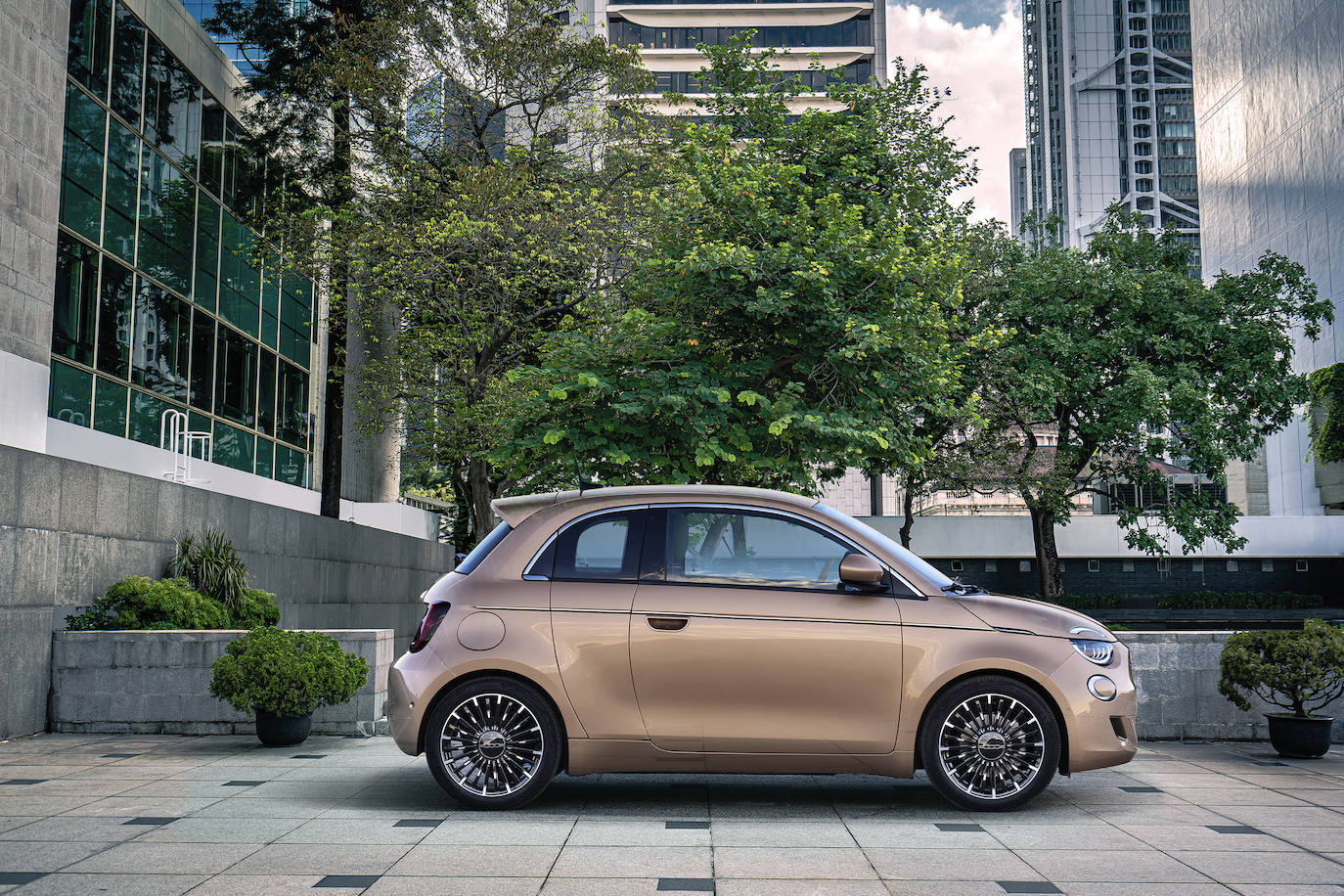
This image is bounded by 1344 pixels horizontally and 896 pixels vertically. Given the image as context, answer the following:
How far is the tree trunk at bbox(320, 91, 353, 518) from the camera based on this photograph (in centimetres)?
2402

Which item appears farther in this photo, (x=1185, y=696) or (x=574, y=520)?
(x=1185, y=696)

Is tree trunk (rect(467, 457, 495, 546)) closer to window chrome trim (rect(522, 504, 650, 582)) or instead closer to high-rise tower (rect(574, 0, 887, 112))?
window chrome trim (rect(522, 504, 650, 582))

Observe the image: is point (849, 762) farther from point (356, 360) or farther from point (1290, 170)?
point (1290, 170)

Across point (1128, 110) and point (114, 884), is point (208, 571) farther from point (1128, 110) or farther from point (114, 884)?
point (1128, 110)

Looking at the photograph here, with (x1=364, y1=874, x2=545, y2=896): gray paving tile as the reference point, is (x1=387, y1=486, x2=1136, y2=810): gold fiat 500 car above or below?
above

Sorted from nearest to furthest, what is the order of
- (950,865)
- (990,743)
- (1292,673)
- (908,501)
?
1. (950,865)
2. (990,743)
3. (1292,673)
4. (908,501)

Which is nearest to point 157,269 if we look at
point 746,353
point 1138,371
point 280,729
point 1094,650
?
point 746,353

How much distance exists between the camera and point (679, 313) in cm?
1567

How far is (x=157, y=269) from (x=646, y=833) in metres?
17.4

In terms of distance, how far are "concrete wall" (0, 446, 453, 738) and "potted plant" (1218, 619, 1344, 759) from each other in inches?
408

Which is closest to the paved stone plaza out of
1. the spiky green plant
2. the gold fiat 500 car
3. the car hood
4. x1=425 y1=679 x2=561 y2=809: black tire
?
x1=425 y1=679 x2=561 y2=809: black tire

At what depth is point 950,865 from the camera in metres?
5.40

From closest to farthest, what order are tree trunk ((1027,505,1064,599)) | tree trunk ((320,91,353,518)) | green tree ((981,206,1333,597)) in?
1. tree trunk ((320,91,353,518))
2. green tree ((981,206,1333,597))
3. tree trunk ((1027,505,1064,599))

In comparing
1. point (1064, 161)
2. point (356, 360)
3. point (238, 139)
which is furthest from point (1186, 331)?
point (1064, 161)
